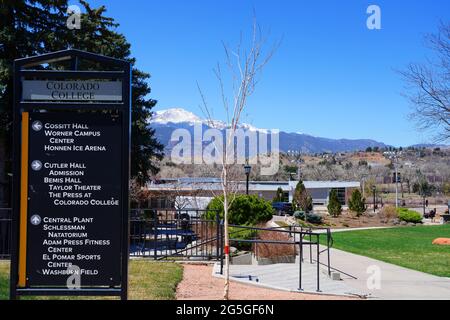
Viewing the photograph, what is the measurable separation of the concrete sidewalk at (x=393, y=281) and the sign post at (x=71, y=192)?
5.76 metres

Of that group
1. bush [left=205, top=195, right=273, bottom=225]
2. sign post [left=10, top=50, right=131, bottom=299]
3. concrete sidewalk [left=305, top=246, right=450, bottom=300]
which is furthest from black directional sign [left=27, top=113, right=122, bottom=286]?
bush [left=205, top=195, right=273, bottom=225]

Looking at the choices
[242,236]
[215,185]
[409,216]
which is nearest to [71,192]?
[242,236]

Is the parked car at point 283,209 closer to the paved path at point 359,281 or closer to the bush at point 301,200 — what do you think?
the bush at point 301,200

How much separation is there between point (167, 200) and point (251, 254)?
2398 centimetres

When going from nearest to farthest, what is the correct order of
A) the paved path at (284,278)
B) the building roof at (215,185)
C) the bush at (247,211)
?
the paved path at (284,278), the bush at (247,211), the building roof at (215,185)

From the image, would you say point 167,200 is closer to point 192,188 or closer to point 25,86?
point 192,188

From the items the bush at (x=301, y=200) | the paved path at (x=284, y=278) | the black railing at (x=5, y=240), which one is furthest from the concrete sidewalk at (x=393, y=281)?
the bush at (x=301, y=200)

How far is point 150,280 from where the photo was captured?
960 cm

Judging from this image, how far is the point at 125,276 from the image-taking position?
6.02 m

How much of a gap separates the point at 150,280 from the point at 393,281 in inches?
238

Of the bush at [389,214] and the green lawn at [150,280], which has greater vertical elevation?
the green lawn at [150,280]

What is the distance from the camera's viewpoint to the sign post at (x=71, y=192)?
19.7 ft

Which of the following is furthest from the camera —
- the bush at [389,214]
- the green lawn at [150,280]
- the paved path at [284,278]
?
the bush at [389,214]
